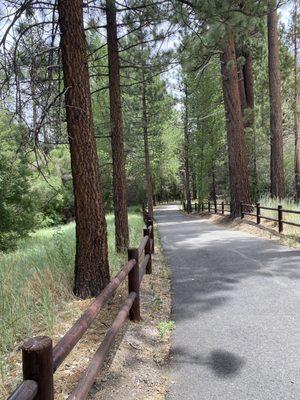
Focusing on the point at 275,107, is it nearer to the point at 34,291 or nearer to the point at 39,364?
the point at 34,291

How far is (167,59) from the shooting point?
1186 centimetres

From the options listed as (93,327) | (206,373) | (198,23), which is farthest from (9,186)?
(206,373)

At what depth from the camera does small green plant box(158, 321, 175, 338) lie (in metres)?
5.11

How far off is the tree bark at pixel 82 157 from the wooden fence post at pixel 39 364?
3664 millimetres

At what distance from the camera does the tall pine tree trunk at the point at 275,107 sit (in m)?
18.2

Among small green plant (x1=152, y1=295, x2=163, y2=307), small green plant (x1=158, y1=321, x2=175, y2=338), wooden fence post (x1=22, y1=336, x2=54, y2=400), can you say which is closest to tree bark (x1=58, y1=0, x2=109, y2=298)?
small green plant (x1=152, y1=295, x2=163, y2=307)

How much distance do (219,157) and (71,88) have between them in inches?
1063

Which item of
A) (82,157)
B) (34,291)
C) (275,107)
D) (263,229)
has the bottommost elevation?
(263,229)

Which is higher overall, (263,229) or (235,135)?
(235,135)

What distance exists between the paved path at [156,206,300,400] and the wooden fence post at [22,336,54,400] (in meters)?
1.63

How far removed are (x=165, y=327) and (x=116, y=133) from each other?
6237 mm

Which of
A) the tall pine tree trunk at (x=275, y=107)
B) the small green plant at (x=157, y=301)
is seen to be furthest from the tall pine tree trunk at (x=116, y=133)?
the tall pine tree trunk at (x=275, y=107)

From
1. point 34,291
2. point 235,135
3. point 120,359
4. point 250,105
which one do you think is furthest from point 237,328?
point 250,105

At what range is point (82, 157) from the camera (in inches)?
230
